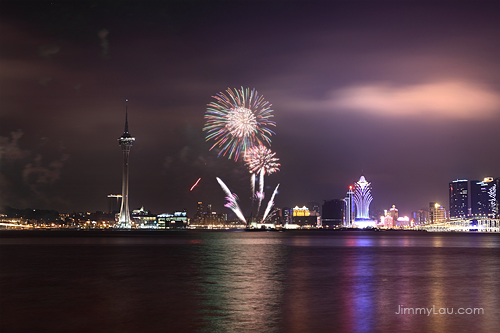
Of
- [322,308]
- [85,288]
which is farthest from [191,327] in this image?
[85,288]

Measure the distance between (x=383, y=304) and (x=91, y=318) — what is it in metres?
14.6

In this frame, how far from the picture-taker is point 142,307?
82.1ft

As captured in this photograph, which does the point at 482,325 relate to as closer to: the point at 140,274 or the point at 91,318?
the point at 91,318

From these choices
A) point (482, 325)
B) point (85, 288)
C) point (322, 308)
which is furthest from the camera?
point (85, 288)

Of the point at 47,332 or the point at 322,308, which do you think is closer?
the point at 47,332

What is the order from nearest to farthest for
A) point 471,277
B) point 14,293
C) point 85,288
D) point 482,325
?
point 482,325 < point 14,293 < point 85,288 < point 471,277

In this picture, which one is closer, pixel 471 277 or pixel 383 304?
pixel 383 304

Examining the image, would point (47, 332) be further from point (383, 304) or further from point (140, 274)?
point (140, 274)

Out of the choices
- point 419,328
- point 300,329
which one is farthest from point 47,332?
point 419,328

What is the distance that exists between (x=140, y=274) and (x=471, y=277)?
27.8 m

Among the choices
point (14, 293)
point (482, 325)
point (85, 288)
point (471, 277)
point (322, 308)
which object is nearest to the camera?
point (482, 325)

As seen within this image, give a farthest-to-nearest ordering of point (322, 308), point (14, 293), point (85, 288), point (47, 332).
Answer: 1. point (85, 288)
2. point (14, 293)
3. point (322, 308)
4. point (47, 332)

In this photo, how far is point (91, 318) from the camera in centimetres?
2195

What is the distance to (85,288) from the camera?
3291cm
